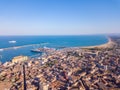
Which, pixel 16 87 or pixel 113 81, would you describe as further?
pixel 113 81

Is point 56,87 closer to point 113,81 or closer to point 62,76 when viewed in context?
point 62,76

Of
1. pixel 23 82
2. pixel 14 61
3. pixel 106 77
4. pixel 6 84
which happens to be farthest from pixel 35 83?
pixel 14 61

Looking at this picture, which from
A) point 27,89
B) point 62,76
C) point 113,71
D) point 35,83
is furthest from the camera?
point 113,71

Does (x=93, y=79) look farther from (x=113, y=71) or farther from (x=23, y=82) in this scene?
(x=23, y=82)

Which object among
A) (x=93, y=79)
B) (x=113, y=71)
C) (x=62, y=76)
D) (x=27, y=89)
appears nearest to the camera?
(x=27, y=89)

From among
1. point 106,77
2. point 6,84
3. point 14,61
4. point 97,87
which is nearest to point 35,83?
point 6,84

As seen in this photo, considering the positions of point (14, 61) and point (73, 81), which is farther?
point (14, 61)

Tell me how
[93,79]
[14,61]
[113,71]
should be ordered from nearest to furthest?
[93,79] → [113,71] → [14,61]

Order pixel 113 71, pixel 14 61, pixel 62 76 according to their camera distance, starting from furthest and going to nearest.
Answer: pixel 14 61 → pixel 113 71 → pixel 62 76
